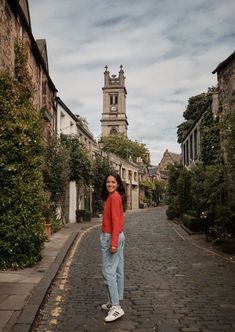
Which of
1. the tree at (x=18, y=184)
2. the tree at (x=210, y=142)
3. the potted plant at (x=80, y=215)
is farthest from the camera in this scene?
the potted plant at (x=80, y=215)

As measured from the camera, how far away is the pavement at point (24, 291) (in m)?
5.48

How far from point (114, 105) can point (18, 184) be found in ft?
294

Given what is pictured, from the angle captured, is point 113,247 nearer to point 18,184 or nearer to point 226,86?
point 18,184

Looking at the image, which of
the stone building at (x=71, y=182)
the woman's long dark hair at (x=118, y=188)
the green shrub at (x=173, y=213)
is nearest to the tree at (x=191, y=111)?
the stone building at (x=71, y=182)

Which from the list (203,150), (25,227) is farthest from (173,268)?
(203,150)

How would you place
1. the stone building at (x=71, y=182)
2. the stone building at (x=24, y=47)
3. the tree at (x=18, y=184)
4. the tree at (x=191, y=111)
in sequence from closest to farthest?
the tree at (x=18, y=184), the stone building at (x=24, y=47), the stone building at (x=71, y=182), the tree at (x=191, y=111)

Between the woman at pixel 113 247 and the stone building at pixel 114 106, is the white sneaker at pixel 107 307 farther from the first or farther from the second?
the stone building at pixel 114 106

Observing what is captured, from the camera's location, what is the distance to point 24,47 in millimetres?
13992

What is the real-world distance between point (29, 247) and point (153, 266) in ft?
10.3

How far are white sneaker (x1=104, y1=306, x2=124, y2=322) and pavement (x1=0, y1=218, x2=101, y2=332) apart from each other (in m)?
1.05

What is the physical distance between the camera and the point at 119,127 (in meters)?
94.9

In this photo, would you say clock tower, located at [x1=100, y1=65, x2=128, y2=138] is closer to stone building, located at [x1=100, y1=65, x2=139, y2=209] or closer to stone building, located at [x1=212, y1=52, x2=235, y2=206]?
stone building, located at [x1=100, y1=65, x2=139, y2=209]

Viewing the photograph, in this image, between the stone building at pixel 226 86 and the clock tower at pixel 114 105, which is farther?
the clock tower at pixel 114 105

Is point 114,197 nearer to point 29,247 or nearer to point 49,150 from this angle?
point 29,247
